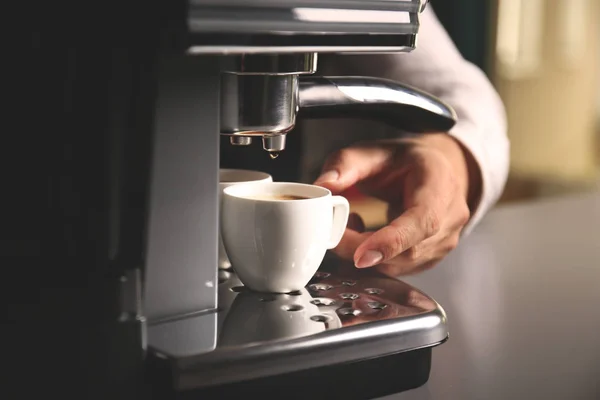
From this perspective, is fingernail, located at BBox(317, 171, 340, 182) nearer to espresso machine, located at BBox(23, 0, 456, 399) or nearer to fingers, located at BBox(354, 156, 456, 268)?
fingers, located at BBox(354, 156, 456, 268)

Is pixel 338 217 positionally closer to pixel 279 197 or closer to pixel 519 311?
pixel 279 197

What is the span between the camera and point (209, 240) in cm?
56

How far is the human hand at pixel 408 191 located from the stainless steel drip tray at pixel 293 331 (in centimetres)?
11

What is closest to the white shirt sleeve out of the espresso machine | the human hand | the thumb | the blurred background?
the human hand

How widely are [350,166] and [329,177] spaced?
37 millimetres

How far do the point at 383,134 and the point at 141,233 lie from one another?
717 mm

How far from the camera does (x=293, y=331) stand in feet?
1.78

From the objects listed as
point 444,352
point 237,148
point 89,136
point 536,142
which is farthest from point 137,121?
point 536,142

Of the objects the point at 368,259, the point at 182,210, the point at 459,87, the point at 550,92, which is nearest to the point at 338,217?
the point at 368,259

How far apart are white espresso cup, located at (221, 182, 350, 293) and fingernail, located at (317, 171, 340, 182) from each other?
0.43ft

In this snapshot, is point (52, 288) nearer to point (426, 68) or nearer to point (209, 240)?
point (209, 240)

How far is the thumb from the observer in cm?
77

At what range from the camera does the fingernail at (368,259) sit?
67cm

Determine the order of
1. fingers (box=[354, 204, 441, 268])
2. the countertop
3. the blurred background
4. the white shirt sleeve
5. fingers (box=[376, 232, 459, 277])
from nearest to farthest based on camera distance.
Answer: the countertop
fingers (box=[354, 204, 441, 268])
fingers (box=[376, 232, 459, 277])
the white shirt sleeve
the blurred background
